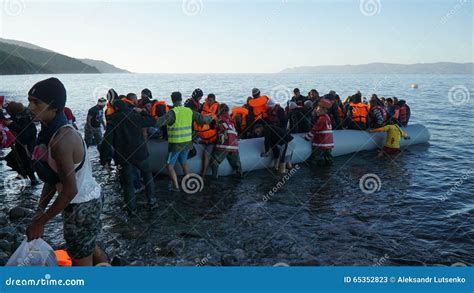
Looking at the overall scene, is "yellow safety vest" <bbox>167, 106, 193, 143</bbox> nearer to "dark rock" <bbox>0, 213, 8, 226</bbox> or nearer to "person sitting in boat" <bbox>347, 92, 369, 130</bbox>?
"dark rock" <bbox>0, 213, 8, 226</bbox>

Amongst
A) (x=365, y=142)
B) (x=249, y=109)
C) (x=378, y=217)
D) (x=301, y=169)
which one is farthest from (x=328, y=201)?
(x=365, y=142)

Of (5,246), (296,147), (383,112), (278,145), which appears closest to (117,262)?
(5,246)

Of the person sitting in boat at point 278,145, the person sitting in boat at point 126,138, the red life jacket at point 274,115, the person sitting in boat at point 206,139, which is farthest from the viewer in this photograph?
the red life jacket at point 274,115

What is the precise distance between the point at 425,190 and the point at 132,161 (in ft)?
20.8

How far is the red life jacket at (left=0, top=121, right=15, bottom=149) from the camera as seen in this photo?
23.1ft

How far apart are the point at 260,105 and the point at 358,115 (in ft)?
12.3

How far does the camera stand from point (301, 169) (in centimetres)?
928

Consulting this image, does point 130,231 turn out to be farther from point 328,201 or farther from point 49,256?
point 328,201

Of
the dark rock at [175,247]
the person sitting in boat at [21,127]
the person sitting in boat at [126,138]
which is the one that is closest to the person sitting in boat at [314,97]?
the person sitting in boat at [126,138]

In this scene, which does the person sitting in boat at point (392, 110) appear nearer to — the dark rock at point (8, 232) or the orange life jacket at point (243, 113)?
the orange life jacket at point (243, 113)

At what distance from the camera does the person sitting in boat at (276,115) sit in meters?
8.70

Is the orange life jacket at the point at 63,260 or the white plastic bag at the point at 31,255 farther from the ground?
the white plastic bag at the point at 31,255

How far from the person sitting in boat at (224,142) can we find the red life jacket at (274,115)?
1.42 m

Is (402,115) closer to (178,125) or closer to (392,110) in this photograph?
(392,110)
